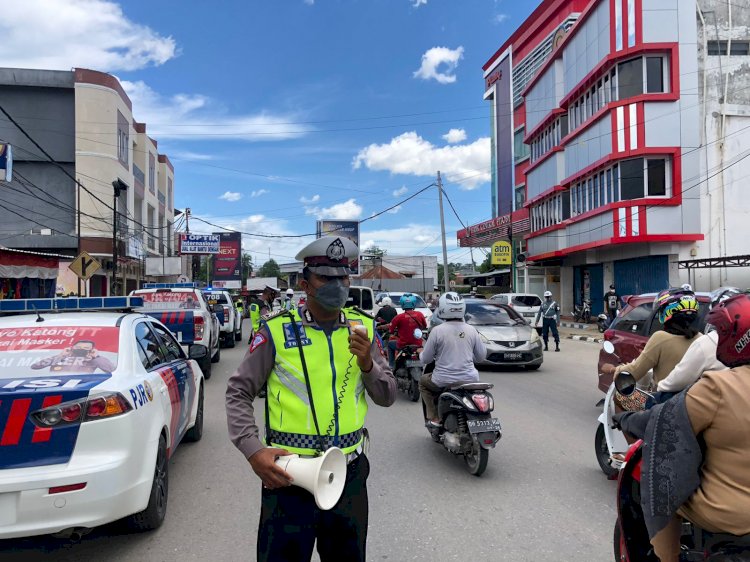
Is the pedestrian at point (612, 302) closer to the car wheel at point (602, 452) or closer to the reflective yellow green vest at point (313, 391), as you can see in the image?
the car wheel at point (602, 452)

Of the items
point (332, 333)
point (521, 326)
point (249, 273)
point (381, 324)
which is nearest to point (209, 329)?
point (381, 324)

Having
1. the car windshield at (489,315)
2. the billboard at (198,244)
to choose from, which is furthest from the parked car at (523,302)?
the billboard at (198,244)

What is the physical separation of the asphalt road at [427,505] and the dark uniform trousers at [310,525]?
1387 millimetres

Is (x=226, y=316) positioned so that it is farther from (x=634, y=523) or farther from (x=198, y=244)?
(x=198, y=244)

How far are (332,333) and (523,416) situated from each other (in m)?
5.92

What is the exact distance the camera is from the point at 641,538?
7.79ft

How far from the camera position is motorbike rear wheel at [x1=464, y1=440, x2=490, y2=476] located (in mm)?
5094

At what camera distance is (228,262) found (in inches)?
2453

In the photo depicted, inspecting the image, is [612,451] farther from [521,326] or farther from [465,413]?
[521,326]

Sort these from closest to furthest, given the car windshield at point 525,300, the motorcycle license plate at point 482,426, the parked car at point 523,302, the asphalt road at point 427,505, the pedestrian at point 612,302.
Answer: the asphalt road at point 427,505
the motorcycle license plate at point 482,426
the pedestrian at point 612,302
the parked car at point 523,302
the car windshield at point 525,300

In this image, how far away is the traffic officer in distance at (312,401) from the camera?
7.44ft

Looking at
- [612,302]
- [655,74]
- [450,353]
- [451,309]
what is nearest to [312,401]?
[450,353]

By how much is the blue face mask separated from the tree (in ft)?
322

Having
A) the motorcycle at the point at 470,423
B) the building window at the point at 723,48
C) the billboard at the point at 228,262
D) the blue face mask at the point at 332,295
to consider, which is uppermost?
the building window at the point at 723,48
